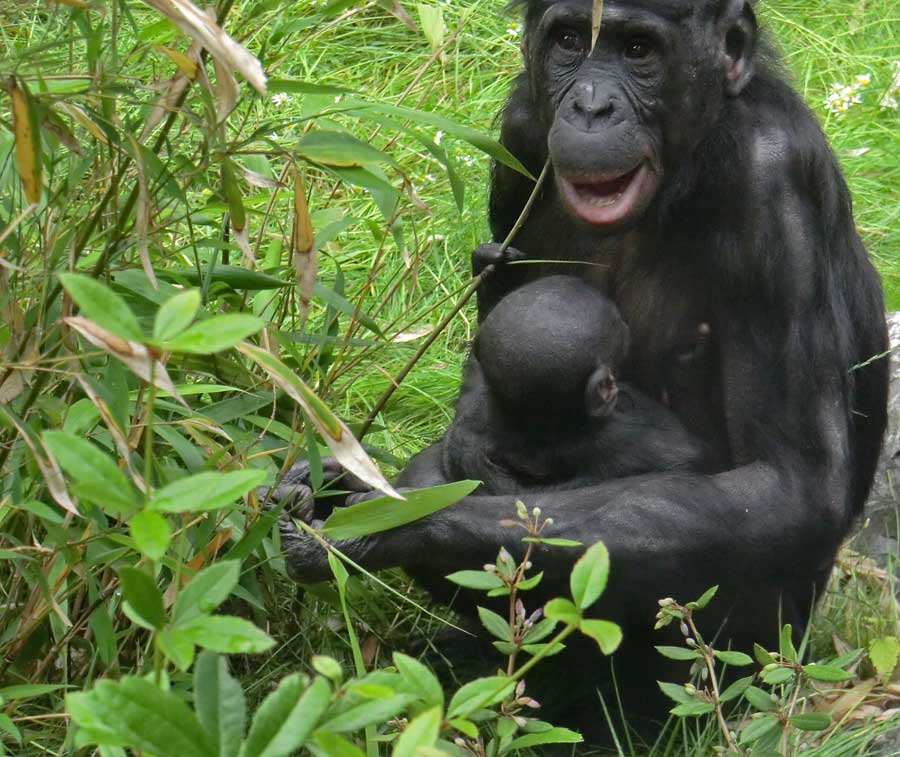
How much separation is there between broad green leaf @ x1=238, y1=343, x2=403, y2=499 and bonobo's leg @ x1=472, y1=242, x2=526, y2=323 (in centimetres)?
157

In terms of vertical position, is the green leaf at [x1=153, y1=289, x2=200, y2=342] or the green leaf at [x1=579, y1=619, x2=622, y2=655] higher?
the green leaf at [x1=153, y1=289, x2=200, y2=342]

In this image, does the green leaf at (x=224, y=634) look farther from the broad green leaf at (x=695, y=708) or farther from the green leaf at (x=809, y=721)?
the green leaf at (x=809, y=721)

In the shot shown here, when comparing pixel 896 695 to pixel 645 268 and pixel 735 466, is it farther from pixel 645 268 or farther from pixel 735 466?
pixel 645 268

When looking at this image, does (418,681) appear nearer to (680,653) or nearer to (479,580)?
(479,580)

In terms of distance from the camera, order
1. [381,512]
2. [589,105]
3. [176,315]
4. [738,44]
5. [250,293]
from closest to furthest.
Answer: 1. [176,315]
2. [381,512]
3. [589,105]
4. [738,44]
5. [250,293]

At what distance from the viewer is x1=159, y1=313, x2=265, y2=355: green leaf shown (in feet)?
6.02

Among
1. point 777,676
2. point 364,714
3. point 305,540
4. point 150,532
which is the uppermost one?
point 150,532

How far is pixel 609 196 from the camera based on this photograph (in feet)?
12.1

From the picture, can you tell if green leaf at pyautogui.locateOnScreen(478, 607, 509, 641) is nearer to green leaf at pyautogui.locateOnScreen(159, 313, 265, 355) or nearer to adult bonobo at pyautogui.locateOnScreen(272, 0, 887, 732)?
adult bonobo at pyautogui.locateOnScreen(272, 0, 887, 732)

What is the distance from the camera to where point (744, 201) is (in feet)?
12.1

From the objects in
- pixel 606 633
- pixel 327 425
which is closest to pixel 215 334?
pixel 327 425

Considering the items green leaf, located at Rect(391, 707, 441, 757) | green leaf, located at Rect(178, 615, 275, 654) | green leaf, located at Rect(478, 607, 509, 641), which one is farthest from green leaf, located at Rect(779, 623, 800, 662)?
green leaf, located at Rect(178, 615, 275, 654)

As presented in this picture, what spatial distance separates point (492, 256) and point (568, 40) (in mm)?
588

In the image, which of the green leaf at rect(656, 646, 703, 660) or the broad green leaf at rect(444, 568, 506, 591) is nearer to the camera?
the broad green leaf at rect(444, 568, 506, 591)
